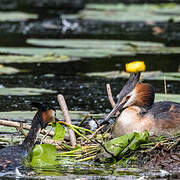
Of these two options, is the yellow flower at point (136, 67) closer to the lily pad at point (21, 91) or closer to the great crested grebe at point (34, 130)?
the great crested grebe at point (34, 130)

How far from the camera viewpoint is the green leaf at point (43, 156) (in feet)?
22.6

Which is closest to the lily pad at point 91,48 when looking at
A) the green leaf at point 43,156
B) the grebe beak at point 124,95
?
the grebe beak at point 124,95

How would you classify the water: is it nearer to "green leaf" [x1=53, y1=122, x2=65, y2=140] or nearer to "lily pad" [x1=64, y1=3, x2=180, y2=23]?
"green leaf" [x1=53, y1=122, x2=65, y2=140]

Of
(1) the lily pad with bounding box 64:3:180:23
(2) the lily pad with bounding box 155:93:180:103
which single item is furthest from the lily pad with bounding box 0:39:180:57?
(1) the lily pad with bounding box 64:3:180:23

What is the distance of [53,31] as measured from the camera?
19312 millimetres

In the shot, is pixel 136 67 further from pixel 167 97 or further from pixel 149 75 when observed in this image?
pixel 149 75

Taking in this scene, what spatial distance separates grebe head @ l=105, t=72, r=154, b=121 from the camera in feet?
25.1

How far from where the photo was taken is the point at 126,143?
6918 millimetres

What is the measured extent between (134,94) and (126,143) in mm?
907

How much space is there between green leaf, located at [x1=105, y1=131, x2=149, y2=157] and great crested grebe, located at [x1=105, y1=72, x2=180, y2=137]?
Result: 1.63 feet

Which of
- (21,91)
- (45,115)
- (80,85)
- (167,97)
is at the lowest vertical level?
(45,115)

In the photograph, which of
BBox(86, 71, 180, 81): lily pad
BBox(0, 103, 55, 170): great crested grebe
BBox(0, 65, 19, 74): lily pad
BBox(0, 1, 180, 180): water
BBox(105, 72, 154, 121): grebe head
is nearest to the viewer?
BBox(0, 1, 180, 180): water

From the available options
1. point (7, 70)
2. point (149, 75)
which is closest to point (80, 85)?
point (149, 75)

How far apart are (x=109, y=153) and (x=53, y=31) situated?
12706 millimetres
